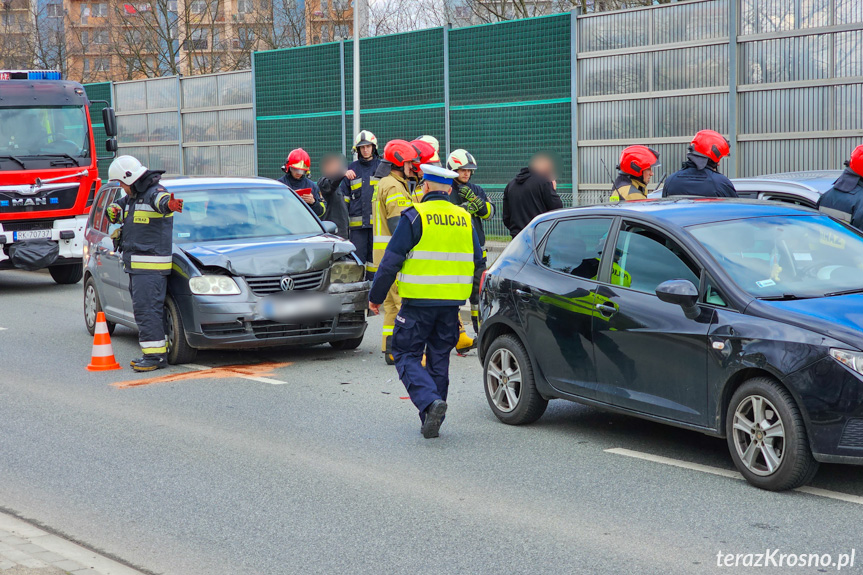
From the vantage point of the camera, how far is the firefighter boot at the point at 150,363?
9.56 meters

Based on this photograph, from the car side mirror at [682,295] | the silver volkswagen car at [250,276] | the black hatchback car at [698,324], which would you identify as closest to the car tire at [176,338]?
the silver volkswagen car at [250,276]

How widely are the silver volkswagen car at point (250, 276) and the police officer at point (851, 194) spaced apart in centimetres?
419

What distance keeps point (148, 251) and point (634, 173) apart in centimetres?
443

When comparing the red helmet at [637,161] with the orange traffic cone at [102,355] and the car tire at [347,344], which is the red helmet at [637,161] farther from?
the orange traffic cone at [102,355]

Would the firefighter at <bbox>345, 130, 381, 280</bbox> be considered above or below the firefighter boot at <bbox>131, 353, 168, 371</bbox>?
above

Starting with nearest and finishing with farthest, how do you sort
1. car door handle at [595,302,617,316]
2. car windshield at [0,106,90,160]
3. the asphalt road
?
the asphalt road
car door handle at [595,302,617,316]
car windshield at [0,106,90,160]

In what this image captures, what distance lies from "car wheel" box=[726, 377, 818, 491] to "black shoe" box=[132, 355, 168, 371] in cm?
563

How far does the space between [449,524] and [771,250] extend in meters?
2.47

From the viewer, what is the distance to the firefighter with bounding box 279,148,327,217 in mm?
12609

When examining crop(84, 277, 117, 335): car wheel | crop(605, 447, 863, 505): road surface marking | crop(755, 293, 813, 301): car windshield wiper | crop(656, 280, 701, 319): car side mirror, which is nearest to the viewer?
crop(605, 447, 863, 505): road surface marking

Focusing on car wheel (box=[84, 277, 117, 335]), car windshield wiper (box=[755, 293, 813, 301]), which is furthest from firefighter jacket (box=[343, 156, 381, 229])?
car windshield wiper (box=[755, 293, 813, 301])

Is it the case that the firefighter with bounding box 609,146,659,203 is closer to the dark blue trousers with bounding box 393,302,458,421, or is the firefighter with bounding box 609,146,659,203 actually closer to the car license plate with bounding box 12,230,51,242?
the dark blue trousers with bounding box 393,302,458,421

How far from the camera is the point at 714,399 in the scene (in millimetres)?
5703

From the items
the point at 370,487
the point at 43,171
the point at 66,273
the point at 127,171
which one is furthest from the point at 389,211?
the point at 66,273
